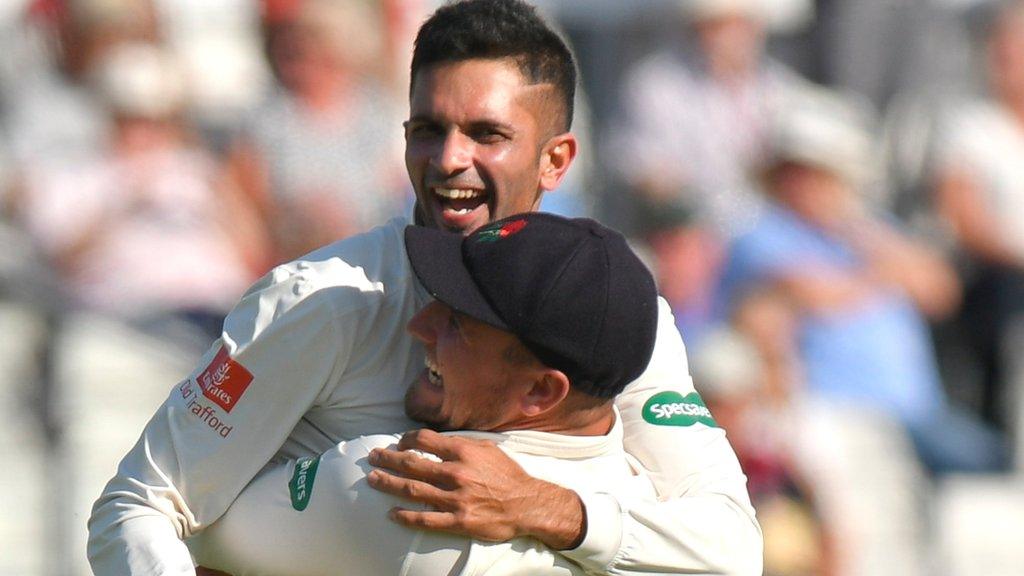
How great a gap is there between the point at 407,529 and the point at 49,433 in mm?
4292

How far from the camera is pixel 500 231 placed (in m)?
2.67

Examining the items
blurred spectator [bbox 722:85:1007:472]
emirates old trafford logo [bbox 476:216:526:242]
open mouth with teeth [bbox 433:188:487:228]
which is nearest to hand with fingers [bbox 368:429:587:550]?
emirates old trafford logo [bbox 476:216:526:242]

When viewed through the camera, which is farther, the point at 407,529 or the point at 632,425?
the point at 632,425

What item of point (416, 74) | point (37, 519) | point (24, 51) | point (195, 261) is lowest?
point (37, 519)

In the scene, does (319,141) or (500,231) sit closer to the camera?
(500,231)

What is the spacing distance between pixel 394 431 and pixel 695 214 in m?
4.03

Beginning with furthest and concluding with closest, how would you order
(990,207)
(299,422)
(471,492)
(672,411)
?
(990,207) < (672,411) < (299,422) < (471,492)

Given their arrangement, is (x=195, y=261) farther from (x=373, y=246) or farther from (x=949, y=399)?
(x=373, y=246)

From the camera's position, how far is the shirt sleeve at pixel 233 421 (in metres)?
2.65

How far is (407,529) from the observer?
2.58 metres

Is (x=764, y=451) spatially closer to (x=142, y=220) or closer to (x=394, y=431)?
(x=142, y=220)

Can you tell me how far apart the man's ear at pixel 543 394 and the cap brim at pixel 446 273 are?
0.11 m

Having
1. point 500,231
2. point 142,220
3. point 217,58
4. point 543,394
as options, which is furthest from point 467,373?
point 217,58

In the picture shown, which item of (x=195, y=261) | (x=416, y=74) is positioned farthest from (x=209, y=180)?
(x=416, y=74)
